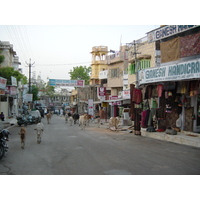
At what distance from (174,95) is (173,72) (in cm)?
335

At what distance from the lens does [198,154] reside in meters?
11.1

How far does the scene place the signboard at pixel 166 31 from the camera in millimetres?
14930

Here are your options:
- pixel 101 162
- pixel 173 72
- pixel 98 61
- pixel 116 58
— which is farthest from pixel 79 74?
pixel 101 162

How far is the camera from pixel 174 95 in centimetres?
1734

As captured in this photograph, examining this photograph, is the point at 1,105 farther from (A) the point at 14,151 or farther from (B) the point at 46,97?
(B) the point at 46,97

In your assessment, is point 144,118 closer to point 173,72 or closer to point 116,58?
point 173,72

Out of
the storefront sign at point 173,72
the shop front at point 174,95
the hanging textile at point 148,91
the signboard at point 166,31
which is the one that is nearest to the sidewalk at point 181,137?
the shop front at point 174,95

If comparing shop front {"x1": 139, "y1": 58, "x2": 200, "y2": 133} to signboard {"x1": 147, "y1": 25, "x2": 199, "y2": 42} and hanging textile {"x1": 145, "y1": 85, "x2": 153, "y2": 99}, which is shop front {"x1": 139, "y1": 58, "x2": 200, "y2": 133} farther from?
signboard {"x1": 147, "y1": 25, "x2": 199, "y2": 42}

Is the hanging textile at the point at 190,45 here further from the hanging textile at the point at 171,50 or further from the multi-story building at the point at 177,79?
the hanging textile at the point at 171,50

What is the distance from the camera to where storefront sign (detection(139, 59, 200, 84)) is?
12.7m

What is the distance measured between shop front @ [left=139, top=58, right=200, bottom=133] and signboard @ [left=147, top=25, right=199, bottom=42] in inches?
80.0

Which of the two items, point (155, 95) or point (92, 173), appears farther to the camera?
point (155, 95)
